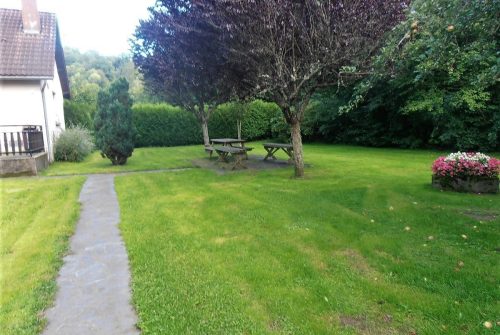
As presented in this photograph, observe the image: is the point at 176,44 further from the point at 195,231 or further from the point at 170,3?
the point at 195,231

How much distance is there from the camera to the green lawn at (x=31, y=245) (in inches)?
116

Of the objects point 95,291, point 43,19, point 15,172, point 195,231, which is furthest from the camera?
point 43,19

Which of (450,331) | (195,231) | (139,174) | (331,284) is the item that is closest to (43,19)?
Result: (139,174)

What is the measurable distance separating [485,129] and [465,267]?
544 inches

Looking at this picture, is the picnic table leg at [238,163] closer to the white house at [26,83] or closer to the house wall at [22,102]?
the white house at [26,83]

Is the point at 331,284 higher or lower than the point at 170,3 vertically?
lower

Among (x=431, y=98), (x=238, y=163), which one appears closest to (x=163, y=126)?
(x=238, y=163)

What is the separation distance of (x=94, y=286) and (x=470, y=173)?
700 cm

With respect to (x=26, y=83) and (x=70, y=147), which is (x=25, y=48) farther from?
(x=70, y=147)

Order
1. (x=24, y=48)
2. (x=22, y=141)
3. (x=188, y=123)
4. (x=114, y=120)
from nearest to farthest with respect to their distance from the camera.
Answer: (x=114, y=120) < (x=22, y=141) < (x=24, y=48) < (x=188, y=123)

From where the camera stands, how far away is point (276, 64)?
812 centimetres

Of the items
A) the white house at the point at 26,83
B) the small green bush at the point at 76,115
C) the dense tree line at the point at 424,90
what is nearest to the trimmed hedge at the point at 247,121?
the dense tree line at the point at 424,90

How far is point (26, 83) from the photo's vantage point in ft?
40.1

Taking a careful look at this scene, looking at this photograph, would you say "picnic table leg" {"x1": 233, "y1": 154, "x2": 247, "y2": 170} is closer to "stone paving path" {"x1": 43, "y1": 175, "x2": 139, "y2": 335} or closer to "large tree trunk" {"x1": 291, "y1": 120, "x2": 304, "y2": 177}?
"large tree trunk" {"x1": 291, "y1": 120, "x2": 304, "y2": 177}
